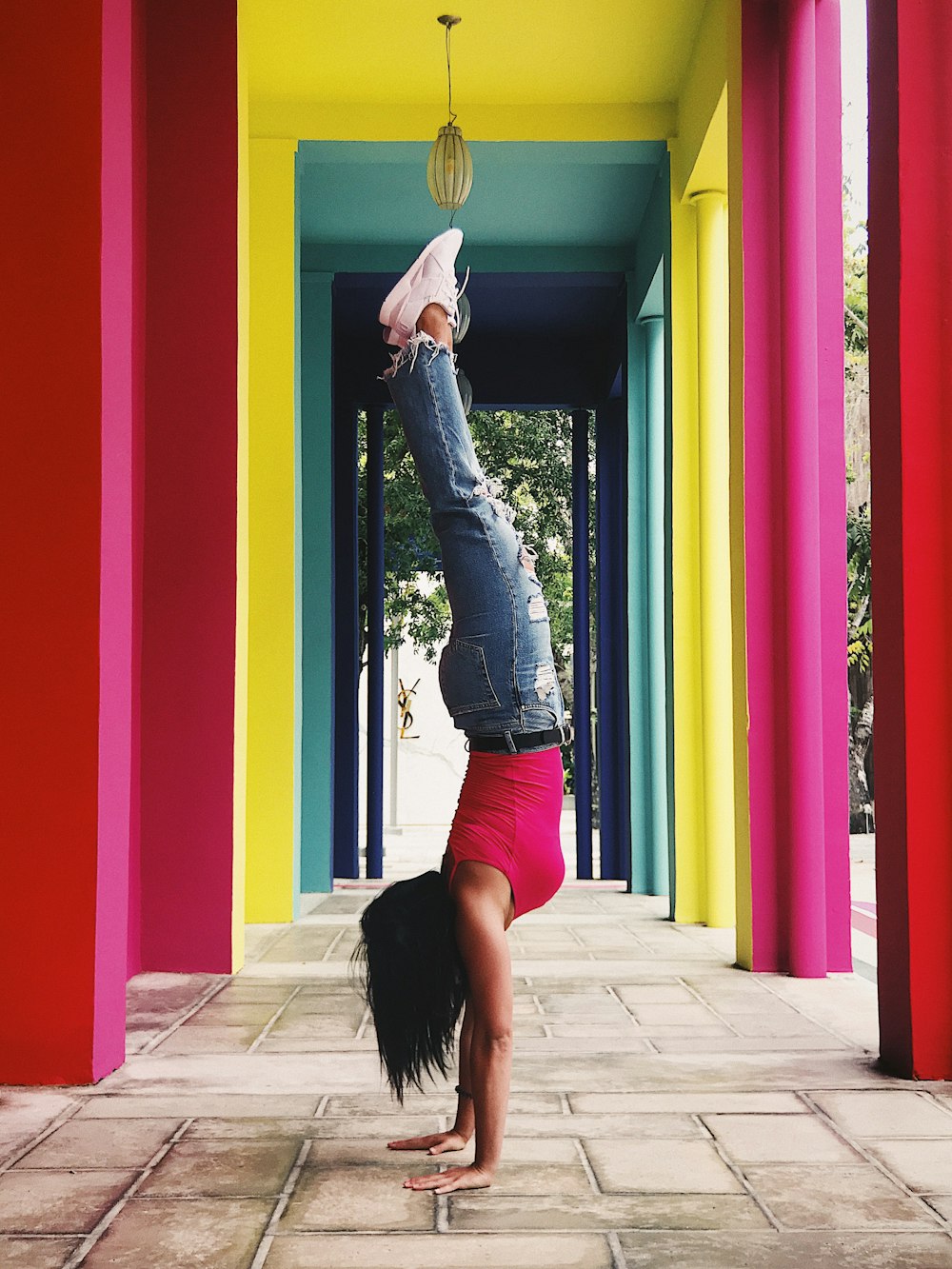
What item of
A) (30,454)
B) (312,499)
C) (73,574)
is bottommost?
(73,574)

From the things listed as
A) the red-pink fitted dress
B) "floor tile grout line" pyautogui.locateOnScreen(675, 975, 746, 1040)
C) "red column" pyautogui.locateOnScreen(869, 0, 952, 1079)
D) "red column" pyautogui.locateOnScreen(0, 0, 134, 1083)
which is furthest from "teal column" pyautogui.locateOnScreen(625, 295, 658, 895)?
the red-pink fitted dress

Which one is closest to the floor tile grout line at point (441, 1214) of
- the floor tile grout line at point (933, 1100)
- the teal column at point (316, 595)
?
the floor tile grout line at point (933, 1100)

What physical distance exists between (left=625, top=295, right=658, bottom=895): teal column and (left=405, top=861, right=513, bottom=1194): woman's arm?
16.9ft

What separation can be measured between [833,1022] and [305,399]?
4.85 meters

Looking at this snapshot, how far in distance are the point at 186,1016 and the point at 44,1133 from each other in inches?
46.4

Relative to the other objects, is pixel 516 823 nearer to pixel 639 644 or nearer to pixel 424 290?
pixel 424 290

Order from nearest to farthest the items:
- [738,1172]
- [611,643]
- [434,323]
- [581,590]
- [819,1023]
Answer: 1. [434,323]
2. [738,1172]
3. [819,1023]
4. [611,643]
5. [581,590]

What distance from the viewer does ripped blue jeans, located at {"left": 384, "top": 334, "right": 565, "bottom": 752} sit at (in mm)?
2174

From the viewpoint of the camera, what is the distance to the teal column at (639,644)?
7.30m

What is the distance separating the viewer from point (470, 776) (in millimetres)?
2295

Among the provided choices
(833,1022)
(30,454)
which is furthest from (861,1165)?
(30,454)

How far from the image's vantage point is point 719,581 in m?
5.81

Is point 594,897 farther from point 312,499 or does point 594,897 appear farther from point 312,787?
point 312,499

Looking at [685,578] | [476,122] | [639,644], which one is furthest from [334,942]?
[476,122]
